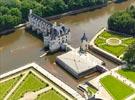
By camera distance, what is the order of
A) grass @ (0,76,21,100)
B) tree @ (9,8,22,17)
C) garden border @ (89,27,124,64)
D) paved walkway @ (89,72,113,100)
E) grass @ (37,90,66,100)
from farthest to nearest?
tree @ (9,8,22,17) → garden border @ (89,27,124,64) → grass @ (0,76,21,100) → paved walkway @ (89,72,113,100) → grass @ (37,90,66,100)

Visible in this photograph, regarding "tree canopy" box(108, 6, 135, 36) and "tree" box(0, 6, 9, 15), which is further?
"tree" box(0, 6, 9, 15)

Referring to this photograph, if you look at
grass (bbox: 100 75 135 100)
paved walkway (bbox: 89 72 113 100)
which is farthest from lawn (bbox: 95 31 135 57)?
paved walkway (bbox: 89 72 113 100)

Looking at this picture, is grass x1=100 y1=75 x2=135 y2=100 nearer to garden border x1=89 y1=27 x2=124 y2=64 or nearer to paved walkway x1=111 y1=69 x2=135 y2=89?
paved walkway x1=111 y1=69 x2=135 y2=89

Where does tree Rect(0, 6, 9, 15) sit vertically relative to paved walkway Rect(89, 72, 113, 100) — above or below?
above

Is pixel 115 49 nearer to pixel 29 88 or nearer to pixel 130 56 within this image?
pixel 130 56

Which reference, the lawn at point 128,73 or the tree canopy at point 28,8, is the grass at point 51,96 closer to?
the lawn at point 128,73

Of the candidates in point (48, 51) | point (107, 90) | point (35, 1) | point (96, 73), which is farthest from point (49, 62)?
point (35, 1)

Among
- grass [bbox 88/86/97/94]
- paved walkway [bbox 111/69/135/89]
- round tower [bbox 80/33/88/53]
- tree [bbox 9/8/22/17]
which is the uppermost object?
tree [bbox 9/8/22/17]

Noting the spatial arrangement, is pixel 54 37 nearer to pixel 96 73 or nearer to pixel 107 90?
pixel 96 73

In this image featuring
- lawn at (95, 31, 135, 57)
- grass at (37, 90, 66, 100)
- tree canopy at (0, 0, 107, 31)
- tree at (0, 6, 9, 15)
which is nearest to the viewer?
grass at (37, 90, 66, 100)

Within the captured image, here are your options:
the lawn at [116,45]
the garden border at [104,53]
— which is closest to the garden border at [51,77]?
the garden border at [104,53]
